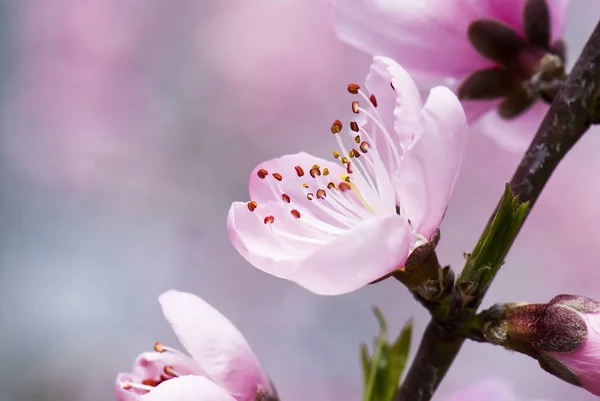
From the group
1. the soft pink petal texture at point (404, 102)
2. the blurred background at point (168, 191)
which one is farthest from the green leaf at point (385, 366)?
the blurred background at point (168, 191)

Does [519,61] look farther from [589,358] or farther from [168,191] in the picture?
[168,191]

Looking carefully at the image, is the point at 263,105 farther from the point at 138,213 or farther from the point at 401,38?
the point at 401,38

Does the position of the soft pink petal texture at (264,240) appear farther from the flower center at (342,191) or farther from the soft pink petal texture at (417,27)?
the soft pink petal texture at (417,27)

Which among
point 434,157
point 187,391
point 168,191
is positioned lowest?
point 187,391

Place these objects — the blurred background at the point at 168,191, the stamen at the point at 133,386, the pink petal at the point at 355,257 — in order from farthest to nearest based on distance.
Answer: the blurred background at the point at 168,191, the stamen at the point at 133,386, the pink petal at the point at 355,257

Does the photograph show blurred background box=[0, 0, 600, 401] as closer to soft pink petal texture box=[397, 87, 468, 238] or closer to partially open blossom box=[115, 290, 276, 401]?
partially open blossom box=[115, 290, 276, 401]

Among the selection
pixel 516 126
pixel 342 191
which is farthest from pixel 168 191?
pixel 342 191
